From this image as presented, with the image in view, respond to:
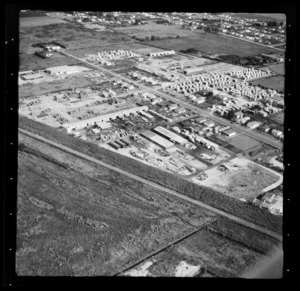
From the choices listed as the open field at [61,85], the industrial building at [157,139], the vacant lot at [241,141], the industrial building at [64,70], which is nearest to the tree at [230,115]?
the vacant lot at [241,141]

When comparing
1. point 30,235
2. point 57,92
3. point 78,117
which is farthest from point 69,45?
point 30,235

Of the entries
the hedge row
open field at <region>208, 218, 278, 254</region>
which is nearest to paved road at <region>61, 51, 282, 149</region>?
the hedge row

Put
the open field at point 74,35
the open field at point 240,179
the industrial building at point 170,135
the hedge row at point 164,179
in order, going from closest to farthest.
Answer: the hedge row at point 164,179 → the open field at point 240,179 → the open field at point 74,35 → the industrial building at point 170,135

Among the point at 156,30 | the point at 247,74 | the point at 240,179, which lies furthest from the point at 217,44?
the point at 240,179

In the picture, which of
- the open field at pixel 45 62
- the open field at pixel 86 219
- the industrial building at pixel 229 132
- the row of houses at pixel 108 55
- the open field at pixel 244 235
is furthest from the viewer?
the row of houses at pixel 108 55

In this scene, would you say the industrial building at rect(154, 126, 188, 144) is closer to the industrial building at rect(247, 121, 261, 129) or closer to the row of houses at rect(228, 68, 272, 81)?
the industrial building at rect(247, 121, 261, 129)

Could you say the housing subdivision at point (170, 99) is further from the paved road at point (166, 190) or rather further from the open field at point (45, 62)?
the paved road at point (166, 190)
